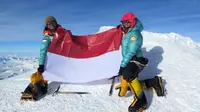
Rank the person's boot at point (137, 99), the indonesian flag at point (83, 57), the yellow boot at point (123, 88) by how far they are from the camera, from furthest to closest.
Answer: the indonesian flag at point (83, 57)
the yellow boot at point (123, 88)
the person's boot at point (137, 99)

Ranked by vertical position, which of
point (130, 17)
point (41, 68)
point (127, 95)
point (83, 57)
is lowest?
point (127, 95)

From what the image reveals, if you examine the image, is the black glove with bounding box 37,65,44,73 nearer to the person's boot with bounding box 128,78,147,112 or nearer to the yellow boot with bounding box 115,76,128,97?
the yellow boot with bounding box 115,76,128,97

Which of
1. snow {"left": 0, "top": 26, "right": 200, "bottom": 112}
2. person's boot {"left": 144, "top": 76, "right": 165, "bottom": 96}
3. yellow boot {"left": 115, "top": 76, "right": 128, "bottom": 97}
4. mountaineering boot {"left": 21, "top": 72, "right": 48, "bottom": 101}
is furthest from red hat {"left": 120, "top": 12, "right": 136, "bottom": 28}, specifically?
mountaineering boot {"left": 21, "top": 72, "right": 48, "bottom": 101}

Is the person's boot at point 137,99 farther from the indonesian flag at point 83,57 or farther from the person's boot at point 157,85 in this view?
the indonesian flag at point 83,57

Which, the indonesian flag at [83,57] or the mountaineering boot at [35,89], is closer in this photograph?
the mountaineering boot at [35,89]

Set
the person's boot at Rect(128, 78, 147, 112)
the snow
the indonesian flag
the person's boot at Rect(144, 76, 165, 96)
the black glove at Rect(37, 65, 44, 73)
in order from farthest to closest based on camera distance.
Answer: the indonesian flag < the black glove at Rect(37, 65, 44, 73) < the person's boot at Rect(144, 76, 165, 96) < the snow < the person's boot at Rect(128, 78, 147, 112)

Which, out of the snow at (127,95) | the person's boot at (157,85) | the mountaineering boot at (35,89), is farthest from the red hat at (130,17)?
the mountaineering boot at (35,89)

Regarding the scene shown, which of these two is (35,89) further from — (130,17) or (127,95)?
(130,17)

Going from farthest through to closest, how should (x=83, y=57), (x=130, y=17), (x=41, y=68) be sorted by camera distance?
(x=83, y=57) → (x=41, y=68) → (x=130, y=17)

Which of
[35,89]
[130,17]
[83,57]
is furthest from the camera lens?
[83,57]

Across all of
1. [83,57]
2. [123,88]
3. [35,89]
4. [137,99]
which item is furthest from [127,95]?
[35,89]
